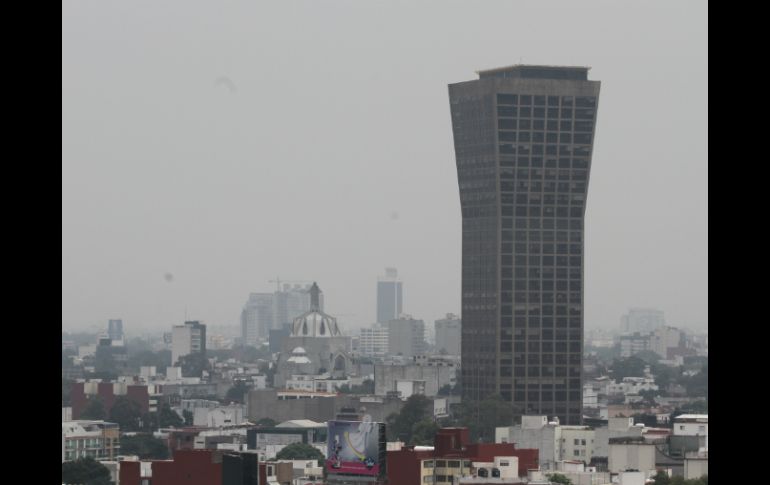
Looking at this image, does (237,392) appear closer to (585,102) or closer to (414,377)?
(414,377)

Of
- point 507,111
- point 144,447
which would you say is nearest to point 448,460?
point 144,447

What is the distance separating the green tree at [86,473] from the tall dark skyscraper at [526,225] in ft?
59.4

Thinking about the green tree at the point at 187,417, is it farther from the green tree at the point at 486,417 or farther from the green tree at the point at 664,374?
the green tree at the point at 664,374

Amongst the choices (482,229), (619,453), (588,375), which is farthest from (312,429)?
(588,375)

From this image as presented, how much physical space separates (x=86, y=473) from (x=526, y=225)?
2052 cm

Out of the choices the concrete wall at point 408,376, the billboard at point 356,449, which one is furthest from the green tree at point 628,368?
the billboard at point 356,449

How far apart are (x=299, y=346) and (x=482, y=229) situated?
1613 inches

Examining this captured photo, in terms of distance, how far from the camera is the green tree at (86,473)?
27.5 metres

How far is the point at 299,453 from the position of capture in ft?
117

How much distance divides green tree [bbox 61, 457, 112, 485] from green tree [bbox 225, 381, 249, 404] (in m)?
35.0

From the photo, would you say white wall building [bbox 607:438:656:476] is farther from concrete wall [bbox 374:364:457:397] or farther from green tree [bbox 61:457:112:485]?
concrete wall [bbox 374:364:457:397]

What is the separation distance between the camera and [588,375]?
7456 centimetres

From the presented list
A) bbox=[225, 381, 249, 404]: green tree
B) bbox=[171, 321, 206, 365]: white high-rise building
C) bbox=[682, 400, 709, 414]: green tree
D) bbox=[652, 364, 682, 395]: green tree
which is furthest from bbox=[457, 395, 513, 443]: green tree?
bbox=[171, 321, 206, 365]: white high-rise building
